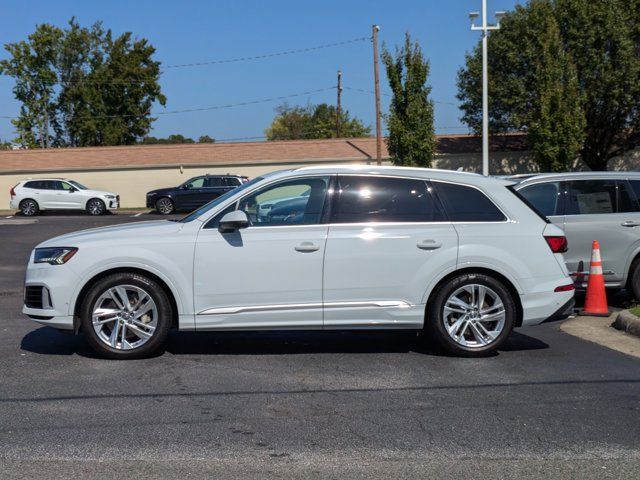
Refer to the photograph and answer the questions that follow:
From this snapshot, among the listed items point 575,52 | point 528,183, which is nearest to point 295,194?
point 528,183

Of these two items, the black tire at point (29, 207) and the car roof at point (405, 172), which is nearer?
the car roof at point (405, 172)

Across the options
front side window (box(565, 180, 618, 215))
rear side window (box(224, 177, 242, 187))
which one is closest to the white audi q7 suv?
front side window (box(565, 180, 618, 215))

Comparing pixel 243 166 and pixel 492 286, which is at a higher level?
pixel 243 166

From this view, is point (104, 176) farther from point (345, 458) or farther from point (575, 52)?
point (345, 458)

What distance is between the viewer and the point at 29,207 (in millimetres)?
33781

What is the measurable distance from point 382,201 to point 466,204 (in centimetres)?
81

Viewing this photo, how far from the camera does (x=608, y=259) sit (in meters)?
9.80

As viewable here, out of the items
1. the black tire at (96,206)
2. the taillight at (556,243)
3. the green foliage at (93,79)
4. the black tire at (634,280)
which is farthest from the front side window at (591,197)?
the green foliage at (93,79)

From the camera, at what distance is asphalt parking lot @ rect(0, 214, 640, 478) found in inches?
178

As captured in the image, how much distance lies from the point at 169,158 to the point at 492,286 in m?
36.1

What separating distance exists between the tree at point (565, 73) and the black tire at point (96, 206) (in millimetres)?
18286

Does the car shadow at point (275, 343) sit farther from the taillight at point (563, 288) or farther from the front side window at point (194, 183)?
the front side window at point (194, 183)

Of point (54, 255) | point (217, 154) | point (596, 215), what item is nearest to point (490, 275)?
point (596, 215)

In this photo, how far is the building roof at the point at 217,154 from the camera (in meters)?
40.2
